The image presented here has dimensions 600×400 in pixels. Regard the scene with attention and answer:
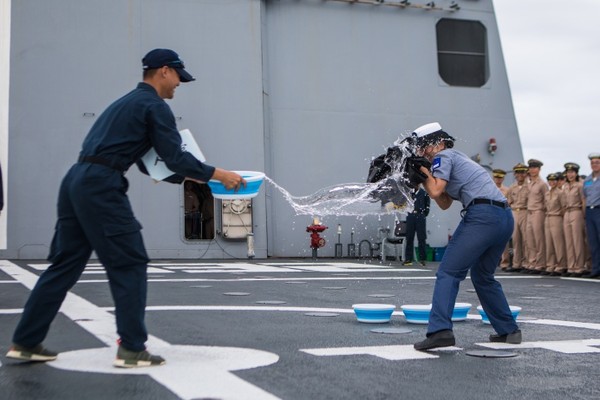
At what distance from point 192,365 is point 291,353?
33.0 inches

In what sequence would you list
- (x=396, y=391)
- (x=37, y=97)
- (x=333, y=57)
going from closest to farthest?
1. (x=396, y=391)
2. (x=37, y=97)
3. (x=333, y=57)

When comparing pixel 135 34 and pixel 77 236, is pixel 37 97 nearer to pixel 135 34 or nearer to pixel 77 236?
pixel 135 34

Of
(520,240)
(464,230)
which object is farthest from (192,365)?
(520,240)

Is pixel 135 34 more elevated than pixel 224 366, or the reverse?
pixel 135 34

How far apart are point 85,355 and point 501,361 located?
2762 millimetres

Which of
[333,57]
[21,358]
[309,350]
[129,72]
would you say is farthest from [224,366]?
[333,57]

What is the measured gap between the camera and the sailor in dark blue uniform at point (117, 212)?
4609mm

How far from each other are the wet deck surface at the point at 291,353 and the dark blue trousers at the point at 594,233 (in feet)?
16.7

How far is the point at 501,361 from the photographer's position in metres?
5.12

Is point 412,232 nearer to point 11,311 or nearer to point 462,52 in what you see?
point 462,52

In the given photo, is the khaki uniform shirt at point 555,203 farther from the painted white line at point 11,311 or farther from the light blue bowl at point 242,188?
the light blue bowl at point 242,188

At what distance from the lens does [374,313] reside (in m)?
6.94

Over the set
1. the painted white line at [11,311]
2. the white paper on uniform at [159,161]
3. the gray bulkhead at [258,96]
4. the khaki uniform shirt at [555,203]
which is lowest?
the painted white line at [11,311]

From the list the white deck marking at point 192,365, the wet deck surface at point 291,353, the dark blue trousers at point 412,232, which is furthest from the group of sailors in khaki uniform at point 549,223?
the white deck marking at point 192,365
